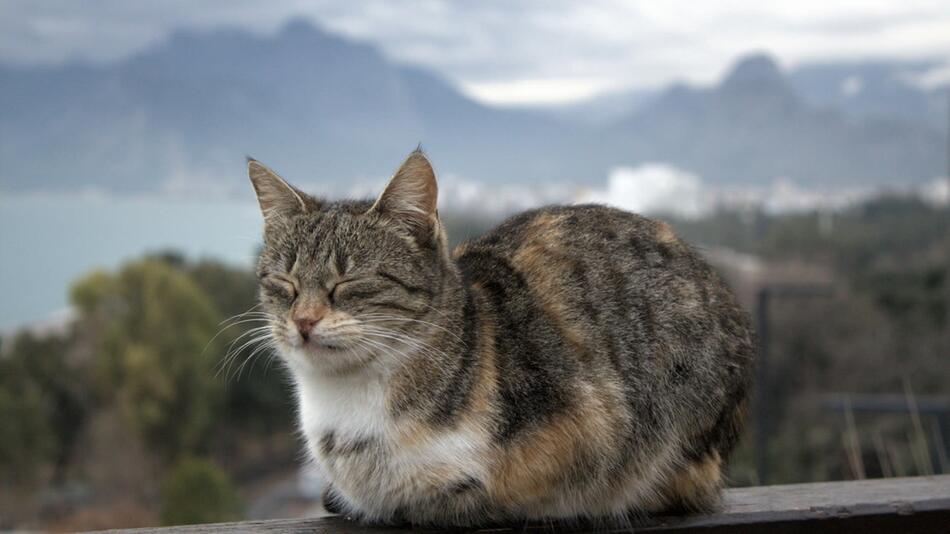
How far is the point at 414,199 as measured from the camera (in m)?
2.33

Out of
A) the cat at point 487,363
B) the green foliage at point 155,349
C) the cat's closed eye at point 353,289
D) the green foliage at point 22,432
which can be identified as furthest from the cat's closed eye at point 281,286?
the green foliage at point 155,349

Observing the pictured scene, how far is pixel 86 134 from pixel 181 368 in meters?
23.6

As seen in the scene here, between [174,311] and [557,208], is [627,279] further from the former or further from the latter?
[174,311]

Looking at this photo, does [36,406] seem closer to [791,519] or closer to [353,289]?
[353,289]

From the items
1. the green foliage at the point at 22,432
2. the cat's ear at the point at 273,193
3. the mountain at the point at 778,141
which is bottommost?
the green foliage at the point at 22,432

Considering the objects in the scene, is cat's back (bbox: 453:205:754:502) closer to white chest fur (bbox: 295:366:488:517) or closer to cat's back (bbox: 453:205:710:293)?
cat's back (bbox: 453:205:710:293)

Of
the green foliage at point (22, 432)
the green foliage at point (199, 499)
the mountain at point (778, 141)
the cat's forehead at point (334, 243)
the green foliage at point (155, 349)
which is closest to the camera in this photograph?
the cat's forehead at point (334, 243)

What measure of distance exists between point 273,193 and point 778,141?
42.2 m

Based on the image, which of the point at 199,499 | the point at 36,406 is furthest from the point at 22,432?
the point at 199,499

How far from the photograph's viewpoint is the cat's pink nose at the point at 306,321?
219 cm

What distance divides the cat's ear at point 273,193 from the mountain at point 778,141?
114ft

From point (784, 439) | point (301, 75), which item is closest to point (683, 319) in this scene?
point (784, 439)

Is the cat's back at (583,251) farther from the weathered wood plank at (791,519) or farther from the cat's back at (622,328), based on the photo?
the weathered wood plank at (791,519)

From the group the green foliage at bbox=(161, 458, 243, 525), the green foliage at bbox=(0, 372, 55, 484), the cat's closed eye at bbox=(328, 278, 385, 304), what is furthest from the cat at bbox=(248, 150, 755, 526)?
the green foliage at bbox=(0, 372, 55, 484)
